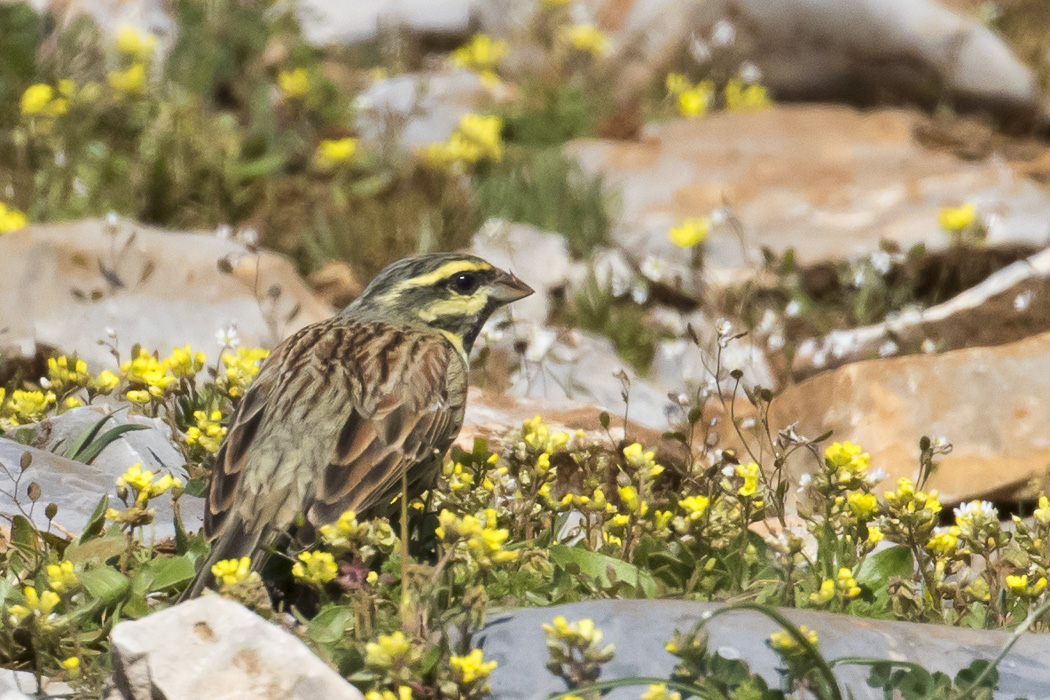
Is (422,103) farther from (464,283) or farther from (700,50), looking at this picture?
(464,283)

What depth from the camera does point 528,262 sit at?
28.3 ft

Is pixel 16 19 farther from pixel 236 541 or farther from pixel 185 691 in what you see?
pixel 185 691

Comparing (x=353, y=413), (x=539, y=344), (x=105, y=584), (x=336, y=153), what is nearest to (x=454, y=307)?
(x=353, y=413)

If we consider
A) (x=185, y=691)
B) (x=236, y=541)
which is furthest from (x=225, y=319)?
(x=185, y=691)

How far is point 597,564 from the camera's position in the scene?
184 inches

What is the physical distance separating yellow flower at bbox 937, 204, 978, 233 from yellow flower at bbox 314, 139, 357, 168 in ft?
12.7

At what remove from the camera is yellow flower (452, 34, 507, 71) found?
1212 cm

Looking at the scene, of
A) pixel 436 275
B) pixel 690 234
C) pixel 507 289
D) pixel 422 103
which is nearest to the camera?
pixel 436 275

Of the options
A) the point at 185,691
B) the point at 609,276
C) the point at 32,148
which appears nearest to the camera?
the point at 185,691

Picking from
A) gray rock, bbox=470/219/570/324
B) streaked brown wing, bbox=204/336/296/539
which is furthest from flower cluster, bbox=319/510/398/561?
gray rock, bbox=470/219/570/324

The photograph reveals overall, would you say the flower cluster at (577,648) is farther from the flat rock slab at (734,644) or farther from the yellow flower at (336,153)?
the yellow flower at (336,153)

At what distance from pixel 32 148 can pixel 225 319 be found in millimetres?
2630

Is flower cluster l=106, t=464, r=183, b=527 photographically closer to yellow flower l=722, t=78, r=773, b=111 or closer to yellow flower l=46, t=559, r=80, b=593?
yellow flower l=46, t=559, r=80, b=593

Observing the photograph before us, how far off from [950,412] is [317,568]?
10.9 ft
